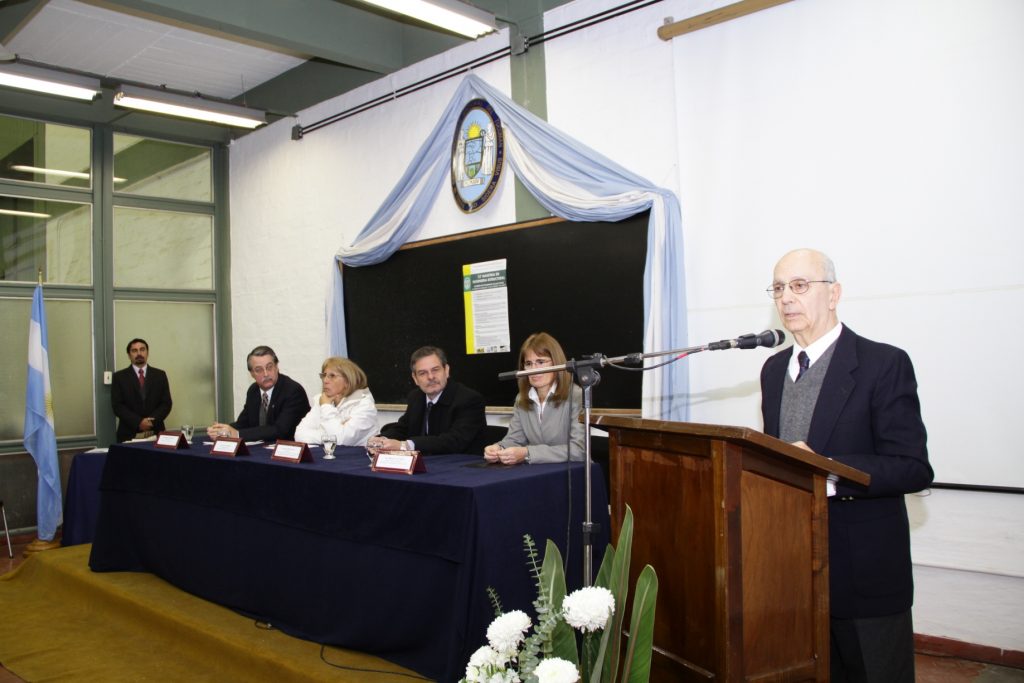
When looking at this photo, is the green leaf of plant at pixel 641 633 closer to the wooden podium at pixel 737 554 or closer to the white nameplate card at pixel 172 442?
the wooden podium at pixel 737 554

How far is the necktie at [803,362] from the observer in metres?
1.96

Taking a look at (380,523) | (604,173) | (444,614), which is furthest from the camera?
(604,173)

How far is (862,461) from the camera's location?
68.6 inches

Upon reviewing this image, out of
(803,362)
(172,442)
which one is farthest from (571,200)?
(803,362)

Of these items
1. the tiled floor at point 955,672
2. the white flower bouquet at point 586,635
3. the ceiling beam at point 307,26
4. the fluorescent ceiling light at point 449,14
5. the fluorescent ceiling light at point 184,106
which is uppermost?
the ceiling beam at point 307,26

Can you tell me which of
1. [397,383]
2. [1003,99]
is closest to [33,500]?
[397,383]

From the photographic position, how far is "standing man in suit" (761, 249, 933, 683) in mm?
1775

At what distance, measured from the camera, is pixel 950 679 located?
3.13 meters

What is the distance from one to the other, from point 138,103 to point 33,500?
3345 millimetres

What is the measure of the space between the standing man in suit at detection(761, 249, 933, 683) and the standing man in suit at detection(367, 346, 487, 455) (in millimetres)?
2174

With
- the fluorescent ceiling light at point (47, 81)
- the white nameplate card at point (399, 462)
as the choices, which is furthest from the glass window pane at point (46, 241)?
the white nameplate card at point (399, 462)

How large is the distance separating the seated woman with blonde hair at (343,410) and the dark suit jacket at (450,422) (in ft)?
1.13

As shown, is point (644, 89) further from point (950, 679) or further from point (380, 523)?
point (950, 679)

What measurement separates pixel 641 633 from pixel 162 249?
7.17 meters
